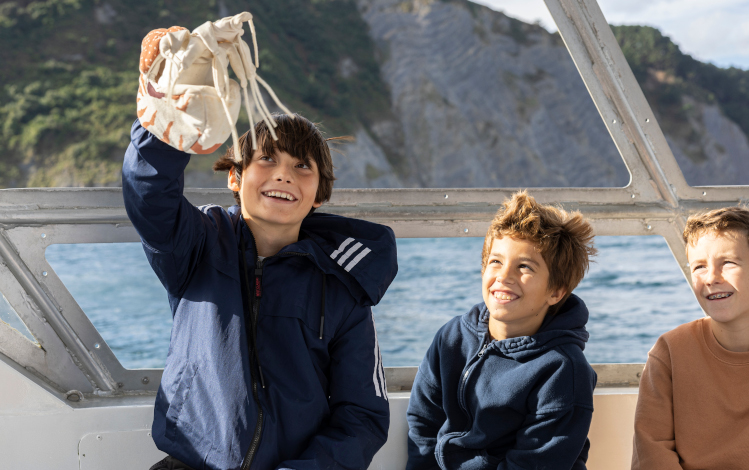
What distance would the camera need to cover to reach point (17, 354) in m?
1.57

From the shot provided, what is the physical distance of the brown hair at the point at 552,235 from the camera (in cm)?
137

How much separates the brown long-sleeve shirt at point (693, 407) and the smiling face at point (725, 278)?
0.09 m

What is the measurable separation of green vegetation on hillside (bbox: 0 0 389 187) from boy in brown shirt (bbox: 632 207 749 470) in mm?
2600

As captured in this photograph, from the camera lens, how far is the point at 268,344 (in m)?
1.19

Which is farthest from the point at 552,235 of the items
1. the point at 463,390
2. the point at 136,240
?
the point at 136,240

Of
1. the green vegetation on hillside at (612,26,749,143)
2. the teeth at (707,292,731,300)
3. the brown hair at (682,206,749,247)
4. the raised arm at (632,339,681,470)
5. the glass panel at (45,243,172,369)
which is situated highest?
the green vegetation on hillside at (612,26,749,143)

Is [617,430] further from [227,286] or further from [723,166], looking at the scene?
[723,166]

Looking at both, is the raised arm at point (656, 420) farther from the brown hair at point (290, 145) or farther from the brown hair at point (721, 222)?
the brown hair at point (290, 145)

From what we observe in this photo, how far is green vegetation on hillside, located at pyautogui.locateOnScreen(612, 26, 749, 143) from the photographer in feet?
9.93

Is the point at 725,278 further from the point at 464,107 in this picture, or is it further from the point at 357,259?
the point at 464,107

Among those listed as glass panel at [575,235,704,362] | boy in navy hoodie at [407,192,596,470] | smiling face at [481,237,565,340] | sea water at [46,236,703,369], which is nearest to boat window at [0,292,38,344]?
boy in navy hoodie at [407,192,596,470]

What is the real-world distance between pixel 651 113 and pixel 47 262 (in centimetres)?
182

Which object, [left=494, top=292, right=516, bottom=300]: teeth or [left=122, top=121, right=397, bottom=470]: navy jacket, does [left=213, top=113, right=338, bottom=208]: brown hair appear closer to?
[left=122, top=121, right=397, bottom=470]: navy jacket

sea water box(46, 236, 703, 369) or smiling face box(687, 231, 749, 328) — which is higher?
smiling face box(687, 231, 749, 328)
